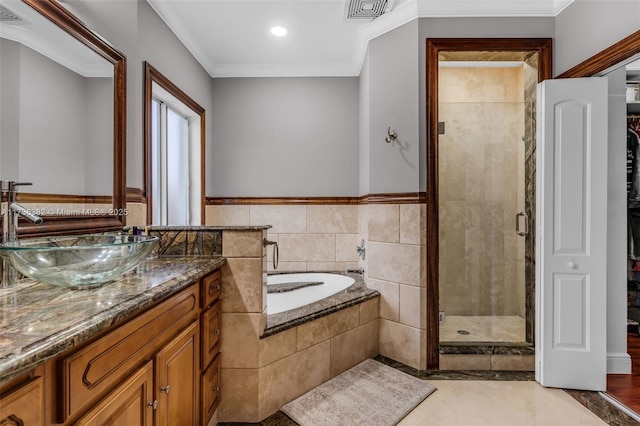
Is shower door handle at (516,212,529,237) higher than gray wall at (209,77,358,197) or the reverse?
the reverse

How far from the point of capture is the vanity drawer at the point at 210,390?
58.3 inches

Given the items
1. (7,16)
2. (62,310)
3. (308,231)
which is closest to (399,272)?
(308,231)

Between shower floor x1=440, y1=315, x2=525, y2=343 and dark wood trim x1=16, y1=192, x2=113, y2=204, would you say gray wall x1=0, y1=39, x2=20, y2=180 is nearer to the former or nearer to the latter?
dark wood trim x1=16, y1=192, x2=113, y2=204

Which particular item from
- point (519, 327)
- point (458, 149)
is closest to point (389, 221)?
point (458, 149)

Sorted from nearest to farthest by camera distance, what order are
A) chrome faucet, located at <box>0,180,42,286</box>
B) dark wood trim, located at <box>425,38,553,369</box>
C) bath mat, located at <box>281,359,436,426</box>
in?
chrome faucet, located at <box>0,180,42,286</box> → bath mat, located at <box>281,359,436,426</box> → dark wood trim, located at <box>425,38,553,369</box>

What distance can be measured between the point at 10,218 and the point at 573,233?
114 inches

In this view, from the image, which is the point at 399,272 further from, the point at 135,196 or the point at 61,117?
the point at 61,117

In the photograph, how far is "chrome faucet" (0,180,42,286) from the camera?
3.60ft

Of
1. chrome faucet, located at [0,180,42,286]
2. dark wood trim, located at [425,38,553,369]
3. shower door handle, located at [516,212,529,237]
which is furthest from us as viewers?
shower door handle, located at [516,212,529,237]

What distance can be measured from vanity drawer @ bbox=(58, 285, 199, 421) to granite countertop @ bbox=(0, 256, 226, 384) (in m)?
0.05

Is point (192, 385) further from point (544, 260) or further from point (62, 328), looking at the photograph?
point (544, 260)

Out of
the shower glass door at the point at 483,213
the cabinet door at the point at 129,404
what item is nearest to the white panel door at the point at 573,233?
the shower glass door at the point at 483,213

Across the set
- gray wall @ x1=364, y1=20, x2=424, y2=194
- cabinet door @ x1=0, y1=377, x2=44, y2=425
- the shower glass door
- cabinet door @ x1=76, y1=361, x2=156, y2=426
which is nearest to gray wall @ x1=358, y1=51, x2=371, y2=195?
gray wall @ x1=364, y1=20, x2=424, y2=194

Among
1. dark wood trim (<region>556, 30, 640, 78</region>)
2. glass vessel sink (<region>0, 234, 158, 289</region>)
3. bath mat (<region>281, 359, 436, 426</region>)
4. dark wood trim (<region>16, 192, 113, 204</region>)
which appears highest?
dark wood trim (<region>556, 30, 640, 78</region>)
